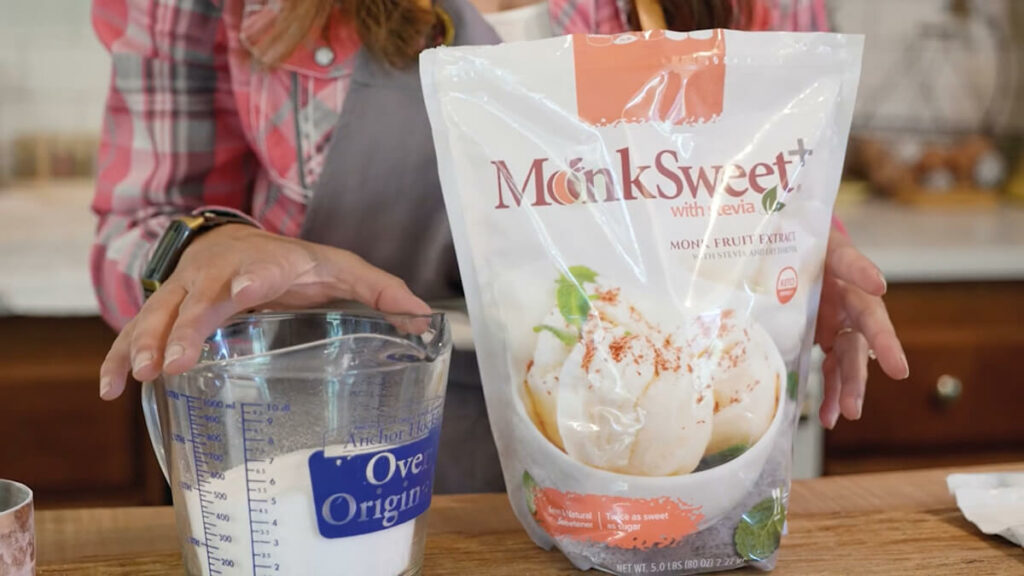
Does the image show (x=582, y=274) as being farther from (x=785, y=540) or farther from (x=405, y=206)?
(x=405, y=206)

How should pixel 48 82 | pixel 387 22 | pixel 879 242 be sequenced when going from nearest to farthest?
1. pixel 387 22
2. pixel 879 242
3. pixel 48 82

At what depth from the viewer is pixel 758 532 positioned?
60 cm

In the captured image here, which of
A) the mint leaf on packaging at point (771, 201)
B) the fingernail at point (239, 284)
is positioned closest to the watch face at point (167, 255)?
the fingernail at point (239, 284)

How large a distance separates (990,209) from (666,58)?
5.14 ft

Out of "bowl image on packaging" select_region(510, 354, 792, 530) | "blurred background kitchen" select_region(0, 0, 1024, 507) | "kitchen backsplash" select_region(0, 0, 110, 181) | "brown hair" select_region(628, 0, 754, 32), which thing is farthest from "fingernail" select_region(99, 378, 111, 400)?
"kitchen backsplash" select_region(0, 0, 110, 181)

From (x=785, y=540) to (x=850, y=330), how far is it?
0.16m

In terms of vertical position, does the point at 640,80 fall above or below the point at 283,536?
above

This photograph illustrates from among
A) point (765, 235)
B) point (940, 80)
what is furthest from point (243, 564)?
point (940, 80)

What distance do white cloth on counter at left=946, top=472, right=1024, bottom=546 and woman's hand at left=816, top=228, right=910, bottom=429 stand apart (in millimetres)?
79

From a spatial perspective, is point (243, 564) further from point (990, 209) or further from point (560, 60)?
point (990, 209)

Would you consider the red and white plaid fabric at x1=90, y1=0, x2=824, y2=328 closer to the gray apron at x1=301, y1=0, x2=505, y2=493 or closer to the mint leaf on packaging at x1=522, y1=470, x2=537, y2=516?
the gray apron at x1=301, y1=0, x2=505, y2=493

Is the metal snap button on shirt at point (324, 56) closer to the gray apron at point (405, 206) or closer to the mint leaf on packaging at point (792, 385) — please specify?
the gray apron at point (405, 206)

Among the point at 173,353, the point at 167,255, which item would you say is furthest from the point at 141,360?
the point at 167,255

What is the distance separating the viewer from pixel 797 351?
611 millimetres
